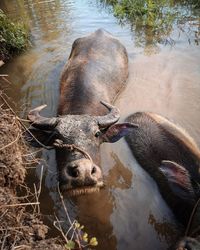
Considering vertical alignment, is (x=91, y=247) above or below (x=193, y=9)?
below

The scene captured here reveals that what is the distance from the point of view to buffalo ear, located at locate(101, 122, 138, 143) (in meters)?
4.07

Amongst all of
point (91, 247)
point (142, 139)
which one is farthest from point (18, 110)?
point (91, 247)

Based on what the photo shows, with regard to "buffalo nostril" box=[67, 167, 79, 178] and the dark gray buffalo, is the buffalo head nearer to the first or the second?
"buffalo nostril" box=[67, 167, 79, 178]

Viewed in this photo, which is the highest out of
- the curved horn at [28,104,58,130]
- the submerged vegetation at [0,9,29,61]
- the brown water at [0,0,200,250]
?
the submerged vegetation at [0,9,29,61]

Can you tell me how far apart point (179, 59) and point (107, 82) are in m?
1.90

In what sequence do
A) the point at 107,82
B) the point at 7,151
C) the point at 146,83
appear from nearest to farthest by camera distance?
the point at 7,151
the point at 107,82
the point at 146,83

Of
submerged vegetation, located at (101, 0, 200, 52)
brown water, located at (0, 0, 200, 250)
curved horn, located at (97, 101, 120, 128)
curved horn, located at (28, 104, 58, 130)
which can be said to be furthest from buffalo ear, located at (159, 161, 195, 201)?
submerged vegetation, located at (101, 0, 200, 52)

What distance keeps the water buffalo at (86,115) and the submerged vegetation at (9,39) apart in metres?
1.44

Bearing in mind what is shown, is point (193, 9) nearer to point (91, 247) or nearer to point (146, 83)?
point (146, 83)

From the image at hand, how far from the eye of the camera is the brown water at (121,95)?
140 inches

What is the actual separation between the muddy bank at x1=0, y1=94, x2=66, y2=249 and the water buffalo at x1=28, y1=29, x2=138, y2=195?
20.2 inches

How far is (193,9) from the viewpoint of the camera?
343 inches

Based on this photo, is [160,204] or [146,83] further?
[146,83]

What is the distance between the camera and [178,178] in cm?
312
